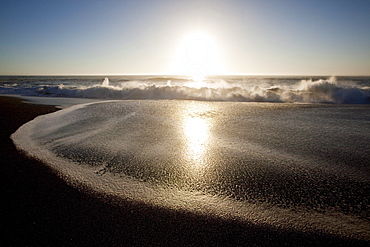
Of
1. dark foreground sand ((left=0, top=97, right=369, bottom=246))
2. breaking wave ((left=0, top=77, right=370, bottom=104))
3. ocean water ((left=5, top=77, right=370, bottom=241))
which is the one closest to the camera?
dark foreground sand ((left=0, top=97, right=369, bottom=246))

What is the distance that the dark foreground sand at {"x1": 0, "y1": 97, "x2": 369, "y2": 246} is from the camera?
128 centimetres

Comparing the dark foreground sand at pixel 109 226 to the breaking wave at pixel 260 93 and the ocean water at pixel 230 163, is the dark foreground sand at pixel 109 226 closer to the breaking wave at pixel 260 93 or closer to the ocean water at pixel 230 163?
the ocean water at pixel 230 163

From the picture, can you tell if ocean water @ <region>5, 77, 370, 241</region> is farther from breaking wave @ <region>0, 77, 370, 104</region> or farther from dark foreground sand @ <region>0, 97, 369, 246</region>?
breaking wave @ <region>0, 77, 370, 104</region>

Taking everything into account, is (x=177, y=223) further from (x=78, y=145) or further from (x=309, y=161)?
(x=78, y=145)

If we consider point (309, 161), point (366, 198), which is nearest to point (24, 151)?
point (309, 161)

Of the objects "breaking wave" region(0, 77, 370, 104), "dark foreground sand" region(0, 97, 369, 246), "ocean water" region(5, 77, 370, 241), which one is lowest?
"dark foreground sand" region(0, 97, 369, 246)

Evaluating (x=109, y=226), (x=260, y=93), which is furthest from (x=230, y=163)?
(x=260, y=93)

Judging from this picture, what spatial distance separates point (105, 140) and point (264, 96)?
850cm

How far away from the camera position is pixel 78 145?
3.11m

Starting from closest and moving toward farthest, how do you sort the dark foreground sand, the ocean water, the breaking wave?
the dark foreground sand
the ocean water
the breaking wave

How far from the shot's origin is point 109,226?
142 centimetres

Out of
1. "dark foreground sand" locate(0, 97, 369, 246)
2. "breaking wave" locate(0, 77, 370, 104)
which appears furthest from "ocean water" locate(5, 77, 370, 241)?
"breaking wave" locate(0, 77, 370, 104)

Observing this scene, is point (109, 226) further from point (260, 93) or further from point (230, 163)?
point (260, 93)

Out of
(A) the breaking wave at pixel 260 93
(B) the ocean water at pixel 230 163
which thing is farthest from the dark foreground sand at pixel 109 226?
(A) the breaking wave at pixel 260 93
